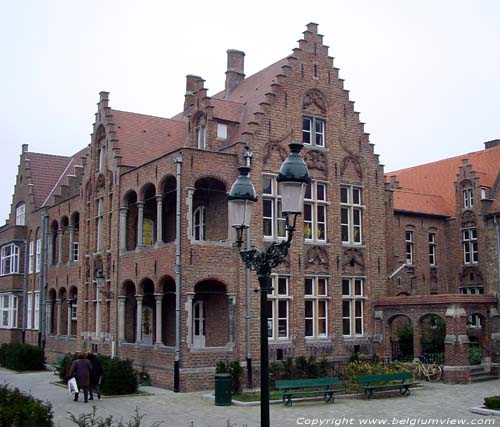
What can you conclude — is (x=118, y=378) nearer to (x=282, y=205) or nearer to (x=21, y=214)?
(x=282, y=205)

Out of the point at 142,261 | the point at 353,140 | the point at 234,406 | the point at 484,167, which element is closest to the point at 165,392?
the point at 234,406

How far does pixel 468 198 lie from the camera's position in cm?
3594

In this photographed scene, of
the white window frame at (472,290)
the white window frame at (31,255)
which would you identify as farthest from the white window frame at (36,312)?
the white window frame at (472,290)

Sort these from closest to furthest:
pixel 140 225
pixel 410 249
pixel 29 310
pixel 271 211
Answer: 1. pixel 271 211
2. pixel 140 225
3. pixel 410 249
4. pixel 29 310

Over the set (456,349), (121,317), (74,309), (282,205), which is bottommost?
(456,349)

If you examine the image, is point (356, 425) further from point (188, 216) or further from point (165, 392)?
point (188, 216)

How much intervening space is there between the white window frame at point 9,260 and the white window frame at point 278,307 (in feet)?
71.3

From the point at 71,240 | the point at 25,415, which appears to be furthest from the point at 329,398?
the point at 71,240

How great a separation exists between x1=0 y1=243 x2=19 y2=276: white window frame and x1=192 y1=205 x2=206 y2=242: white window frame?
741 inches

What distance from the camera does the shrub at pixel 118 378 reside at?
22.7 meters

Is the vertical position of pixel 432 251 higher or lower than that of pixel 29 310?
higher

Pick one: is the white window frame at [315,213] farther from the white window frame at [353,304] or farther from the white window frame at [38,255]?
the white window frame at [38,255]

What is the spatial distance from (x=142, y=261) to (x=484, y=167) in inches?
825

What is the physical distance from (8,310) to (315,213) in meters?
23.6
